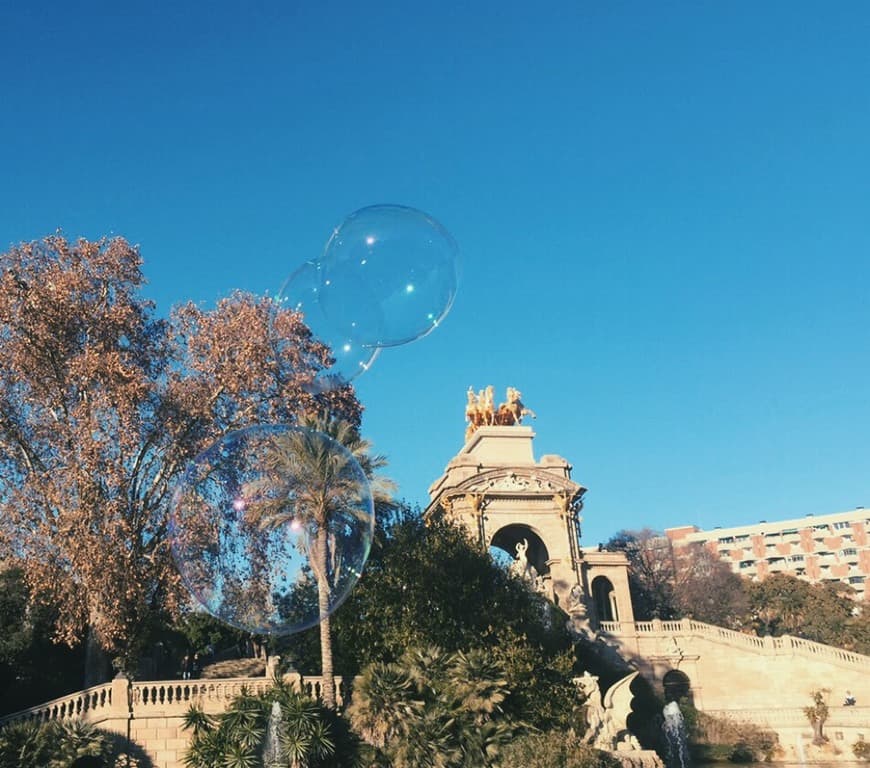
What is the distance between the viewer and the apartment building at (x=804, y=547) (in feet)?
341

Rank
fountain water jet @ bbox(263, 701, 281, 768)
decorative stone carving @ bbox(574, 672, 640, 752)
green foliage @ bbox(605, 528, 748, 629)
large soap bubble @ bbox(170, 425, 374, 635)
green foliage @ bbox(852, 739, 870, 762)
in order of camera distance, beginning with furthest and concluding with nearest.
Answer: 1. green foliage @ bbox(605, 528, 748, 629)
2. green foliage @ bbox(852, 739, 870, 762)
3. decorative stone carving @ bbox(574, 672, 640, 752)
4. fountain water jet @ bbox(263, 701, 281, 768)
5. large soap bubble @ bbox(170, 425, 374, 635)

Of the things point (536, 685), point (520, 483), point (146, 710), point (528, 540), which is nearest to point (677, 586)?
point (528, 540)

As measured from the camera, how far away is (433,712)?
21.3 m

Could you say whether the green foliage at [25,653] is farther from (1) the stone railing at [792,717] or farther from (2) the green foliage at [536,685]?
(1) the stone railing at [792,717]

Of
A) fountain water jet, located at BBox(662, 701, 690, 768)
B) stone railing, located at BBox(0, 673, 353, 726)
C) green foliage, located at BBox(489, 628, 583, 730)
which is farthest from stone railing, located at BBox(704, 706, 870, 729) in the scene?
stone railing, located at BBox(0, 673, 353, 726)

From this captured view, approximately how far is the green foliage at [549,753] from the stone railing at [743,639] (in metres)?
25.5

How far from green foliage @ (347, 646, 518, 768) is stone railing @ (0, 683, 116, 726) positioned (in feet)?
20.1

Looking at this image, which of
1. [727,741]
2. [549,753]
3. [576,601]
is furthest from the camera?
[576,601]

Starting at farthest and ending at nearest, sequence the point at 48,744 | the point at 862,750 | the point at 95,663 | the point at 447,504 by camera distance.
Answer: the point at 447,504
the point at 862,750
the point at 95,663
the point at 48,744

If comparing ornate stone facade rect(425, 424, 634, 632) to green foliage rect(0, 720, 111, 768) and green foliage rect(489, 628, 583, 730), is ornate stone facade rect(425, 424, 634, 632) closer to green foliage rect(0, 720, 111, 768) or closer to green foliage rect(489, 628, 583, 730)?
green foliage rect(489, 628, 583, 730)

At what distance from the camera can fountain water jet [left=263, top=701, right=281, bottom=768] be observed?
19.7 meters

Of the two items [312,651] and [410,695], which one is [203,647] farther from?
[410,695]

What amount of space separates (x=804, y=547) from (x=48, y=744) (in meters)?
102

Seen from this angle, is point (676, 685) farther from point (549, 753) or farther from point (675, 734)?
point (549, 753)
